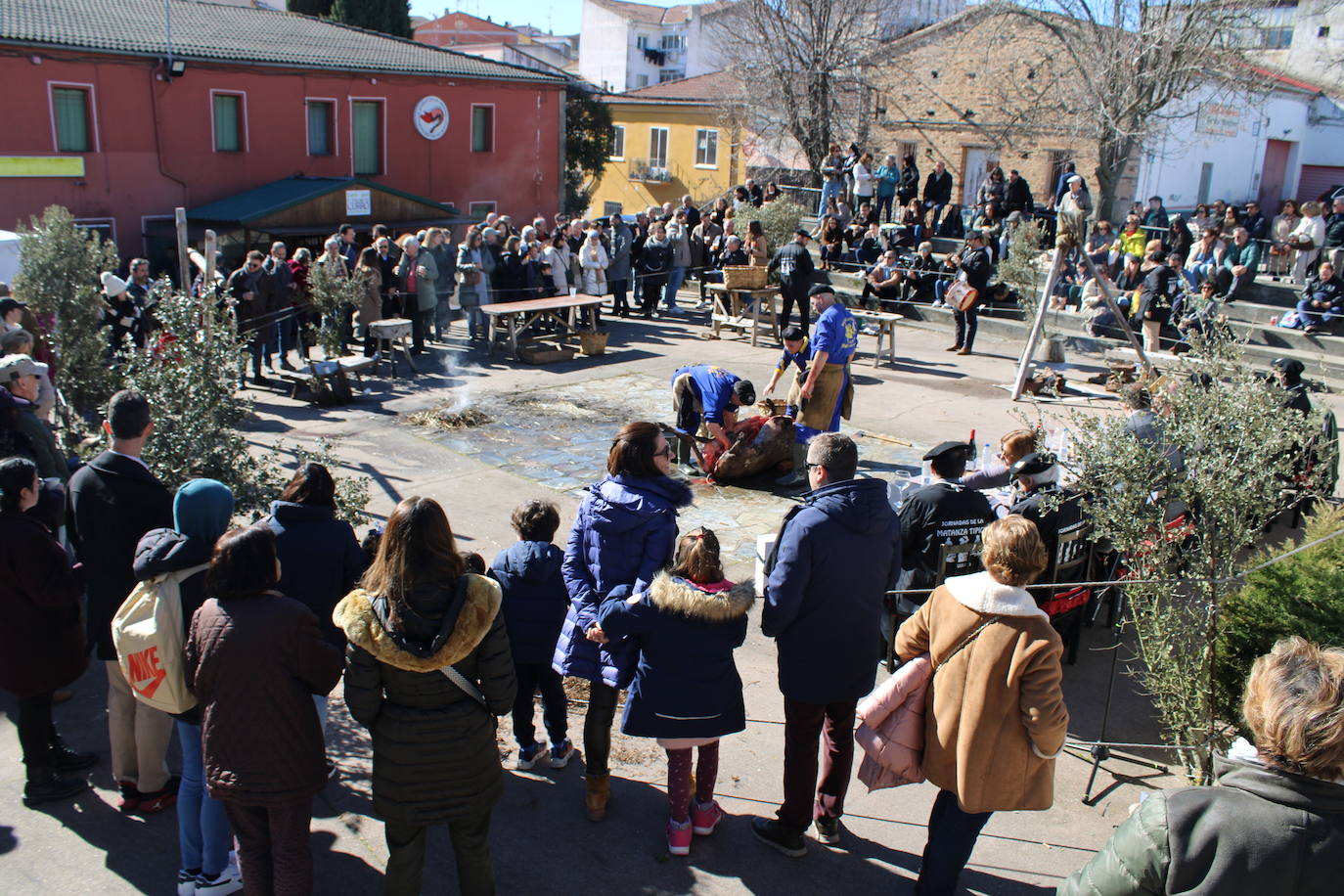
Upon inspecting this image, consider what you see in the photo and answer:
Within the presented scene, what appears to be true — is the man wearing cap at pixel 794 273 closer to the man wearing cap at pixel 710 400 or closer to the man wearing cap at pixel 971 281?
the man wearing cap at pixel 971 281

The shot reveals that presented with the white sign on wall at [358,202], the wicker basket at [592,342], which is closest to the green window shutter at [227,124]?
the white sign on wall at [358,202]

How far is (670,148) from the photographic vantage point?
40531 mm

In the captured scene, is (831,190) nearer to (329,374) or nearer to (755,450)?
(329,374)

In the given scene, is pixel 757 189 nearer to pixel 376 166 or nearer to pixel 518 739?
pixel 376 166

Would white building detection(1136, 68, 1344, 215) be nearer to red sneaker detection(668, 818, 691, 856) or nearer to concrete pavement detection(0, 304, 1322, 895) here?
concrete pavement detection(0, 304, 1322, 895)

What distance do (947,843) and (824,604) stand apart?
3.17 ft

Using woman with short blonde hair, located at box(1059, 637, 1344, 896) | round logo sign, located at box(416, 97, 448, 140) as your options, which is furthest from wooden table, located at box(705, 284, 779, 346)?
woman with short blonde hair, located at box(1059, 637, 1344, 896)

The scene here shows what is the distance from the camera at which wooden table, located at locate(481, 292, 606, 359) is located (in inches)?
566

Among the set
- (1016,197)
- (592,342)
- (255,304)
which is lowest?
(592,342)

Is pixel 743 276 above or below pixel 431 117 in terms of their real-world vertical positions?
below

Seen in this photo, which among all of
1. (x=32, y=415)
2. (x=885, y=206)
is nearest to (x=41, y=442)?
(x=32, y=415)

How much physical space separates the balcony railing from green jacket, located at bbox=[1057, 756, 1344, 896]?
1579 inches

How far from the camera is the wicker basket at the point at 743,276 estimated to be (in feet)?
52.1

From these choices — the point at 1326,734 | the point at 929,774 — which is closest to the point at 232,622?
the point at 929,774
